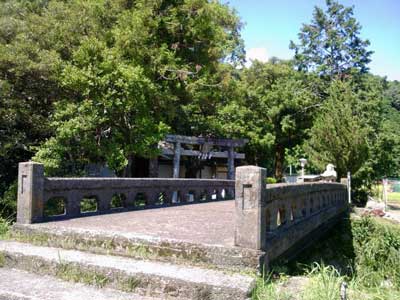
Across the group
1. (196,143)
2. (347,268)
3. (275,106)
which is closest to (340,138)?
(275,106)

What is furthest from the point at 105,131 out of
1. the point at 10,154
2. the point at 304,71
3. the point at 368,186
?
the point at 304,71

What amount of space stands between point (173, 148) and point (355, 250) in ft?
26.2

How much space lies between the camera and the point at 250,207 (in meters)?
3.91

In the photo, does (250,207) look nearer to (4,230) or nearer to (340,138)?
(4,230)

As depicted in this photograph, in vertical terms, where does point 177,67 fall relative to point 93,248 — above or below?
above

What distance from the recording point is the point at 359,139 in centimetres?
2078

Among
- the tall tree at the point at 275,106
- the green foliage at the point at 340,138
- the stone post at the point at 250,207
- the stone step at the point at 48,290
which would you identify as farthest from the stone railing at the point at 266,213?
the tall tree at the point at 275,106

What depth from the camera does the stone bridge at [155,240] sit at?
138 inches

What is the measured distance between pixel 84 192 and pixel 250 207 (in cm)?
351

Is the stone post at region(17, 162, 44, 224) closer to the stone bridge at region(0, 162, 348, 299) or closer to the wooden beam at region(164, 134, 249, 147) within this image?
the stone bridge at region(0, 162, 348, 299)

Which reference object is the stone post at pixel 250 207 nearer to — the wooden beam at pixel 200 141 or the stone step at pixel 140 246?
the stone step at pixel 140 246

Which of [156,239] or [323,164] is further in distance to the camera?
[323,164]

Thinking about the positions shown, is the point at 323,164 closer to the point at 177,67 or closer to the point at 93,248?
the point at 177,67

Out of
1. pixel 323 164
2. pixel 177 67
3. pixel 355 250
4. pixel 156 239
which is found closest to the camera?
pixel 156 239
